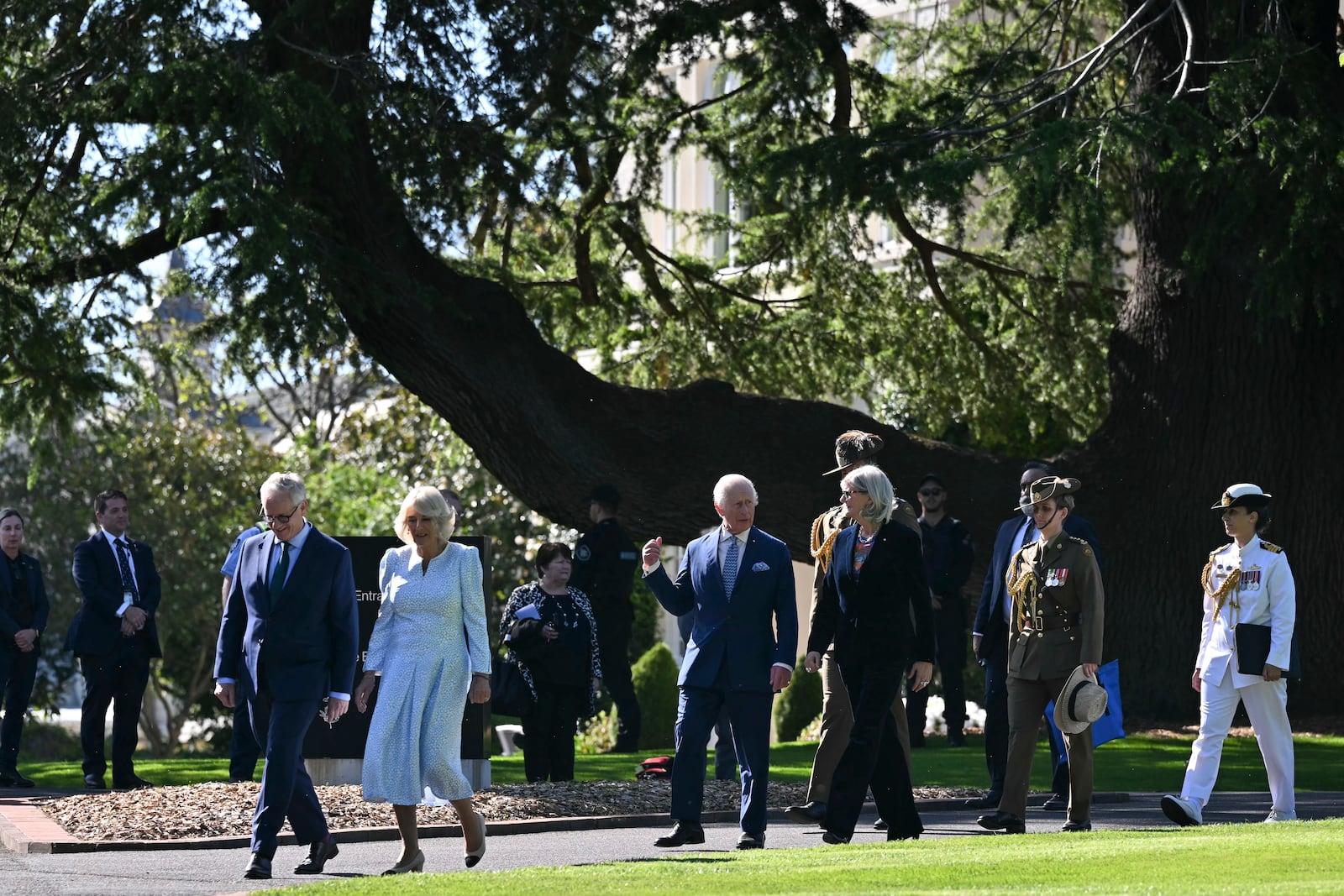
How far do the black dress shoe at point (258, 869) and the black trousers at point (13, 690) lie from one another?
18.2ft

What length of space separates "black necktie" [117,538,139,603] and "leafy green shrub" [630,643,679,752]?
7.66 meters

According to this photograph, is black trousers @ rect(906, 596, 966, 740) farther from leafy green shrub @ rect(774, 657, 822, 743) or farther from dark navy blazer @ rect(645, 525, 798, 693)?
dark navy blazer @ rect(645, 525, 798, 693)

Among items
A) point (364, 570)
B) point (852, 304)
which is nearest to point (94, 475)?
point (852, 304)

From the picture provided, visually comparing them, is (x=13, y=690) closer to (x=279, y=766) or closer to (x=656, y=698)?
(x=279, y=766)

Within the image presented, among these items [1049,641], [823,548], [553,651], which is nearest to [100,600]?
Answer: [553,651]

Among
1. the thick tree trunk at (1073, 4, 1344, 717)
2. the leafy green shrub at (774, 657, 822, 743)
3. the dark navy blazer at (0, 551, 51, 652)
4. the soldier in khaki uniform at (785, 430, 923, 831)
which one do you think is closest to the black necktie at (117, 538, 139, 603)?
the dark navy blazer at (0, 551, 51, 652)

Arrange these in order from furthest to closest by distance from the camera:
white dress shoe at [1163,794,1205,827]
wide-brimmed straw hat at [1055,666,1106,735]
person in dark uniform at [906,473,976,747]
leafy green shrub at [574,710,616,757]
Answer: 1. leafy green shrub at [574,710,616,757]
2. person in dark uniform at [906,473,976,747]
3. white dress shoe at [1163,794,1205,827]
4. wide-brimmed straw hat at [1055,666,1106,735]

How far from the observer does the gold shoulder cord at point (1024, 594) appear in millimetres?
10094

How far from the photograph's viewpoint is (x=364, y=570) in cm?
1184

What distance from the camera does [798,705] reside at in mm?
20875

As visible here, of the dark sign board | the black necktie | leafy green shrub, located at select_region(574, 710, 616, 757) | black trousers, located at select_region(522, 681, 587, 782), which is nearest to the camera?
the dark sign board

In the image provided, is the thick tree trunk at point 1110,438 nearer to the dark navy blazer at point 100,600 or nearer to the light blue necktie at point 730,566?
the dark navy blazer at point 100,600

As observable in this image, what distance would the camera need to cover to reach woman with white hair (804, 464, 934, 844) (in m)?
9.45

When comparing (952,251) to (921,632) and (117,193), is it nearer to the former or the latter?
(117,193)
